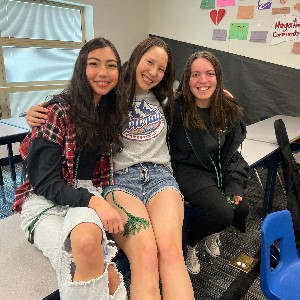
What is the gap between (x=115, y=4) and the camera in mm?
3895

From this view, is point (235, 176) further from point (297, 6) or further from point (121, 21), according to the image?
point (121, 21)

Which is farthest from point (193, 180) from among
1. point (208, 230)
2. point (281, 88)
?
point (281, 88)

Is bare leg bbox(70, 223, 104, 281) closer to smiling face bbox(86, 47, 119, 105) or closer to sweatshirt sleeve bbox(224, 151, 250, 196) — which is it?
smiling face bbox(86, 47, 119, 105)

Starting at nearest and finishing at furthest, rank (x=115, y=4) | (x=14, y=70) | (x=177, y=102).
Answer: (x=177, y=102), (x=14, y=70), (x=115, y=4)

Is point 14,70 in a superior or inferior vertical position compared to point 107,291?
superior

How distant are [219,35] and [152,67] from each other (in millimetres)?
2652

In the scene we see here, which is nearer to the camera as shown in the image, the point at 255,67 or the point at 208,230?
the point at 208,230

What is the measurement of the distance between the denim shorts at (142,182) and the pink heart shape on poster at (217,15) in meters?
2.97

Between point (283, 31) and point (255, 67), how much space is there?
0.48m

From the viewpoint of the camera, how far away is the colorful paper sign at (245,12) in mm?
3537

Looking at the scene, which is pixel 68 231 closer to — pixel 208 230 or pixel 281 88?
pixel 208 230

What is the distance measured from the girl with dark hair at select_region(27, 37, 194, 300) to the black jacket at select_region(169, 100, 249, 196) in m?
0.15

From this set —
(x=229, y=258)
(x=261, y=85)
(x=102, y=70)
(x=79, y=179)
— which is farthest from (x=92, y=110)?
(x=261, y=85)

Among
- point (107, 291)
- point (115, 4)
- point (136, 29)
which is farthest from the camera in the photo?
point (136, 29)
